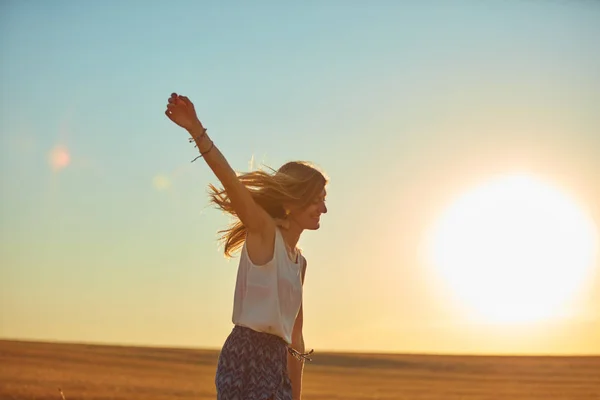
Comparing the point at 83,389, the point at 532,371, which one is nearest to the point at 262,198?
the point at 83,389

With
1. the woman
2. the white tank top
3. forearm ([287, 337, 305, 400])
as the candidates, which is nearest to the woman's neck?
the woman

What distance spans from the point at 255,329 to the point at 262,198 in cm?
62

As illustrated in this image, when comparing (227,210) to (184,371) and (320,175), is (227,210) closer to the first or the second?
(320,175)

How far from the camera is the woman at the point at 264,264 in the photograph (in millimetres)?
4441

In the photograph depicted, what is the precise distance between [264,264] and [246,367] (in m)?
0.49

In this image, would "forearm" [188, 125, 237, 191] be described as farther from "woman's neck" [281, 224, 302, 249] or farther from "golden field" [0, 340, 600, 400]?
"golden field" [0, 340, 600, 400]

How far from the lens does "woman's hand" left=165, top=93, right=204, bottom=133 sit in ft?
14.1

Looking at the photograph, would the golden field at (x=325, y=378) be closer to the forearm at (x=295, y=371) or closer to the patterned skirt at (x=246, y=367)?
the forearm at (x=295, y=371)

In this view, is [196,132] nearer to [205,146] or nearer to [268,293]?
[205,146]

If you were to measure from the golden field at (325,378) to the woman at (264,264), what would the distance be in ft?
56.8

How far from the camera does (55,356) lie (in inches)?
1961

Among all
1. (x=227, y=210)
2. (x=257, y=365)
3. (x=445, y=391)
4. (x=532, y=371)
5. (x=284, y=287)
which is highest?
(x=532, y=371)

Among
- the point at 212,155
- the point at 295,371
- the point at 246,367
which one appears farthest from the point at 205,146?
the point at 295,371

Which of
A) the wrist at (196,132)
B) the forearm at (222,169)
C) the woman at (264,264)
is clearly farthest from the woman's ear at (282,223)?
the wrist at (196,132)
